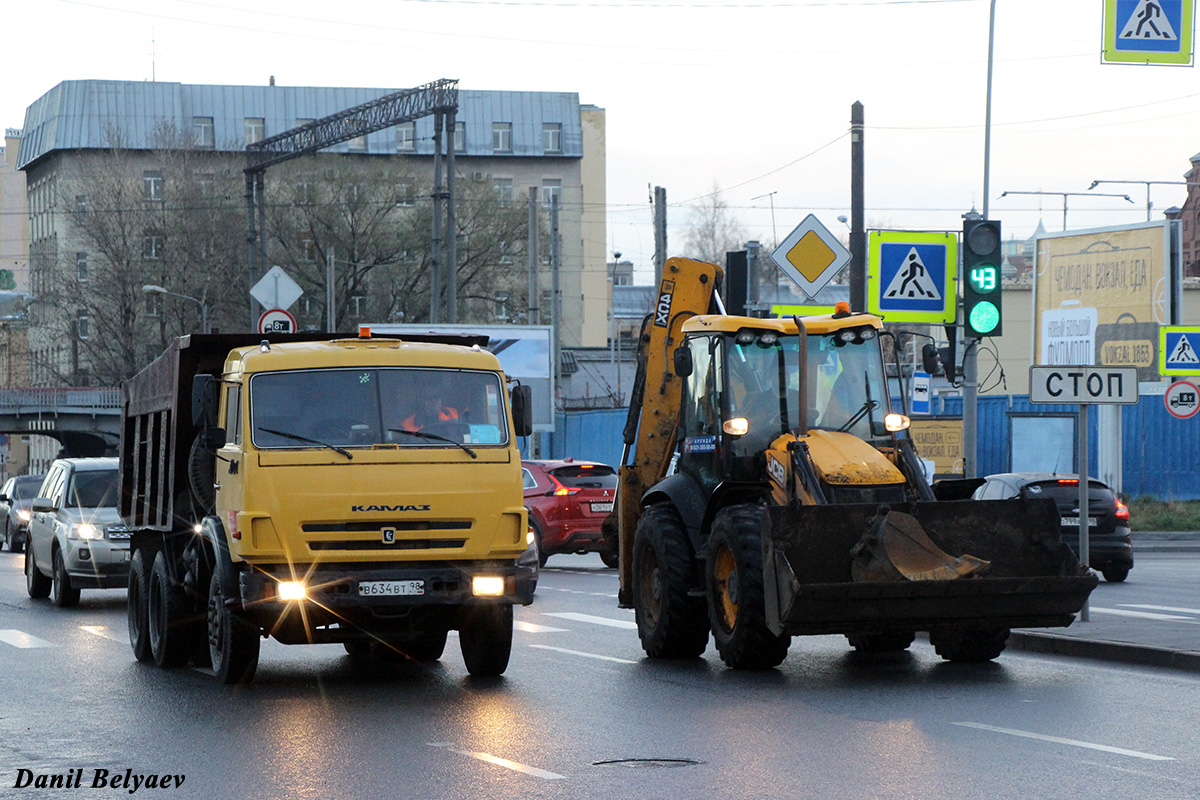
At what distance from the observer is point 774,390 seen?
13875 millimetres

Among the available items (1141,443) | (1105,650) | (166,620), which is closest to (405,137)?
A: (1141,443)

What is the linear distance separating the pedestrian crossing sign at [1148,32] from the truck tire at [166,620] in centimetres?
1016

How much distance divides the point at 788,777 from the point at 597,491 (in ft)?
61.8

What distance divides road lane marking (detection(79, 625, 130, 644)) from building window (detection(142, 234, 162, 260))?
5737 cm

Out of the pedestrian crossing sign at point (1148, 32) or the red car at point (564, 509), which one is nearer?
the pedestrian crossing sign at point (1148, 32)

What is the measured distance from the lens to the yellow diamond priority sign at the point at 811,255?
18.0 meters

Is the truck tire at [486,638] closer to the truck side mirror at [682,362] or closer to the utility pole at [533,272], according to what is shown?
the truck side mirror at [682,362]

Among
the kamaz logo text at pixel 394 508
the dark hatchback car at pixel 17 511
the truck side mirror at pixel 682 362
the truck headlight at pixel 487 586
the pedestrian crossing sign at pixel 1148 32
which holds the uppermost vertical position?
the pedestrian crossing sign at pixel 1148 32

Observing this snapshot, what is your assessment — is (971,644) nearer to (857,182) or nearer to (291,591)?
(291,591)

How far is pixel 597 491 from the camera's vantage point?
27266 millimetres

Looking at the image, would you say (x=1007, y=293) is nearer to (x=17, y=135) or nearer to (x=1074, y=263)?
(x=1074, y=263)

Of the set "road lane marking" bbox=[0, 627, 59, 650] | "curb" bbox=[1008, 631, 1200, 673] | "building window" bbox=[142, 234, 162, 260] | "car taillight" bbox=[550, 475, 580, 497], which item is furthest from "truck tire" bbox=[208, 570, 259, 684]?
"building window" bbox=[142, 234, 162, 260]

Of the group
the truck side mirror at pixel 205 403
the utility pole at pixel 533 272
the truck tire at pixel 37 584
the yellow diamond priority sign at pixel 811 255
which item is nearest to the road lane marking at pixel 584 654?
the truck side mirror at pixel 205 403

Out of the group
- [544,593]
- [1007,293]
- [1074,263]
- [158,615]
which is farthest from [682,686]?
[1007,293]
